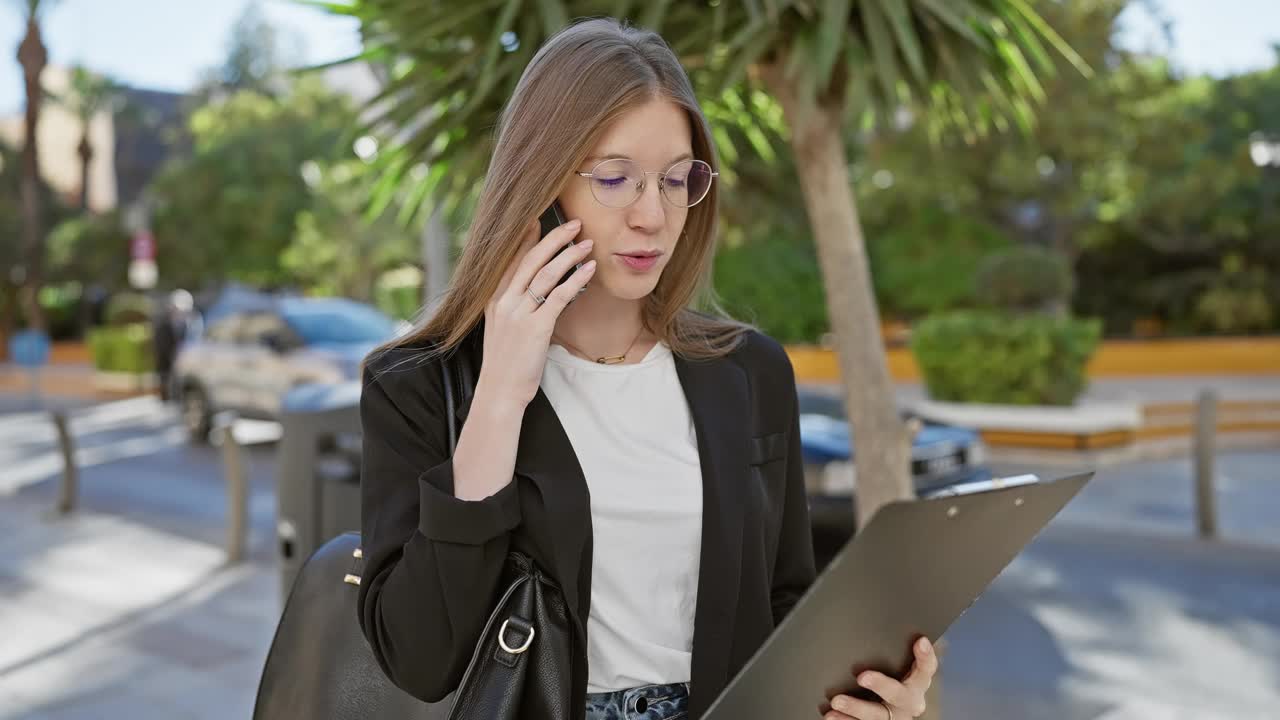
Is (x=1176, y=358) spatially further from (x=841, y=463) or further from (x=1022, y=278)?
(x=841, y=463)

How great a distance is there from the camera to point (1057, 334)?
13.7 meters

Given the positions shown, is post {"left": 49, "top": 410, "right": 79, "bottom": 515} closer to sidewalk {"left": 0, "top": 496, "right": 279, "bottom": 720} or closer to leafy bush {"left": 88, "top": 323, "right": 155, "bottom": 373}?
sidewalk {"left": 0, "top": 496, "right": 279, "bottom": 720}

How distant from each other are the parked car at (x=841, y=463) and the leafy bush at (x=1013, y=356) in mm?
6420

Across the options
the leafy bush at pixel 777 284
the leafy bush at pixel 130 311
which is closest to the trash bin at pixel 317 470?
the leafy bush at pixel 777 284

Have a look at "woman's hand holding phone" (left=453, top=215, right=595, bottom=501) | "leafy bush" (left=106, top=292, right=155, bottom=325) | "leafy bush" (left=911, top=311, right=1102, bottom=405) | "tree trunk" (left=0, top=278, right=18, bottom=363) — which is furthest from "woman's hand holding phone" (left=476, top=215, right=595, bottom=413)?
"tree trunk" (left=0, top=278, right=18, bottom=363)

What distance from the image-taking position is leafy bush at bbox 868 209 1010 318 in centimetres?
2203

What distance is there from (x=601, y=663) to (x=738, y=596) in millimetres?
230

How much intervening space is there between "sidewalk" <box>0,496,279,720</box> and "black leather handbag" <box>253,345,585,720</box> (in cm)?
323

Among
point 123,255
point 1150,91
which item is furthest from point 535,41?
point 123,255

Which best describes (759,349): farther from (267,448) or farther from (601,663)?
(267,448)

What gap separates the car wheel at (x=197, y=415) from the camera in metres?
15.8

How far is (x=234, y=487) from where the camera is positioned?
26.9ft

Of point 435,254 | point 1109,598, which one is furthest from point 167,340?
point 1109,598

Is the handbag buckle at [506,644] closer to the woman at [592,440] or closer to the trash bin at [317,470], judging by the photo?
the woman at [592,440]
